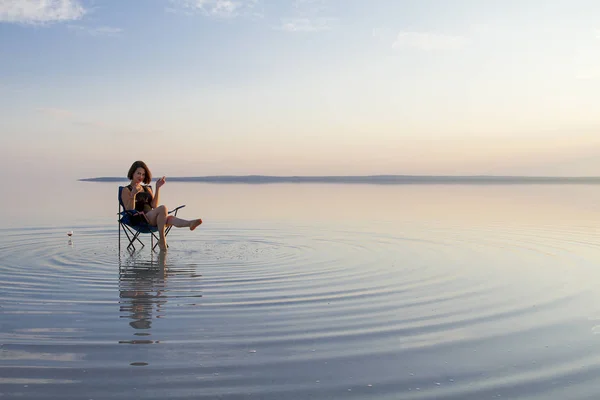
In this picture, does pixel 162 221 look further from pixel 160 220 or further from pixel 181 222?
pixel 181 222

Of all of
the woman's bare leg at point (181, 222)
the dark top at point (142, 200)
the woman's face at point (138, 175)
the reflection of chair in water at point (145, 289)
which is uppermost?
the woman's face at point (138, 175)

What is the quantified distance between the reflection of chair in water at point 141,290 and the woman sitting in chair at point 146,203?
3.02 feet

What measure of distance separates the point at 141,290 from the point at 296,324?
180 cm

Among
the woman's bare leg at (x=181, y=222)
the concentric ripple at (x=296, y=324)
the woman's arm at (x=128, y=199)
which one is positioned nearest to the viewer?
the concentric ripple at (x=296, y=324)

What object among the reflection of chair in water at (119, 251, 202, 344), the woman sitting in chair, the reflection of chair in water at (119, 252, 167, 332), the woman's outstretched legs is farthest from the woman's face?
the reflection of chair in water at (119, 252, 167, 332)

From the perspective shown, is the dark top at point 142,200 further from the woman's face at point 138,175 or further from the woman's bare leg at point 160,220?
the woman's bare leg at point 160,220

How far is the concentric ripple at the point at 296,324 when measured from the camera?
308cm

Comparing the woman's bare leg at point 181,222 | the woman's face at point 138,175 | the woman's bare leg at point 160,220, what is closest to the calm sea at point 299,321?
the woman's bare leg at point 160,220

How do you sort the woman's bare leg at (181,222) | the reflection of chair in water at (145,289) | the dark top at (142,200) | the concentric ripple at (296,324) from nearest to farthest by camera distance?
the concentric ripple at (296,324) < the reflection of chair in water at (145,289) < the woman's bare leg at (181,222) < the dark top at (142,200)

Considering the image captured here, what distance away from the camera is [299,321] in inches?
171

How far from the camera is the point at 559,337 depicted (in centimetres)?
399

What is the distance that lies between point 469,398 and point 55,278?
439 cm

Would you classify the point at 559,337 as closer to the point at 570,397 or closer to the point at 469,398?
the point at 570,397

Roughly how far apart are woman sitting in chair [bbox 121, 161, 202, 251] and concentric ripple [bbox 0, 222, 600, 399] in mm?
404
